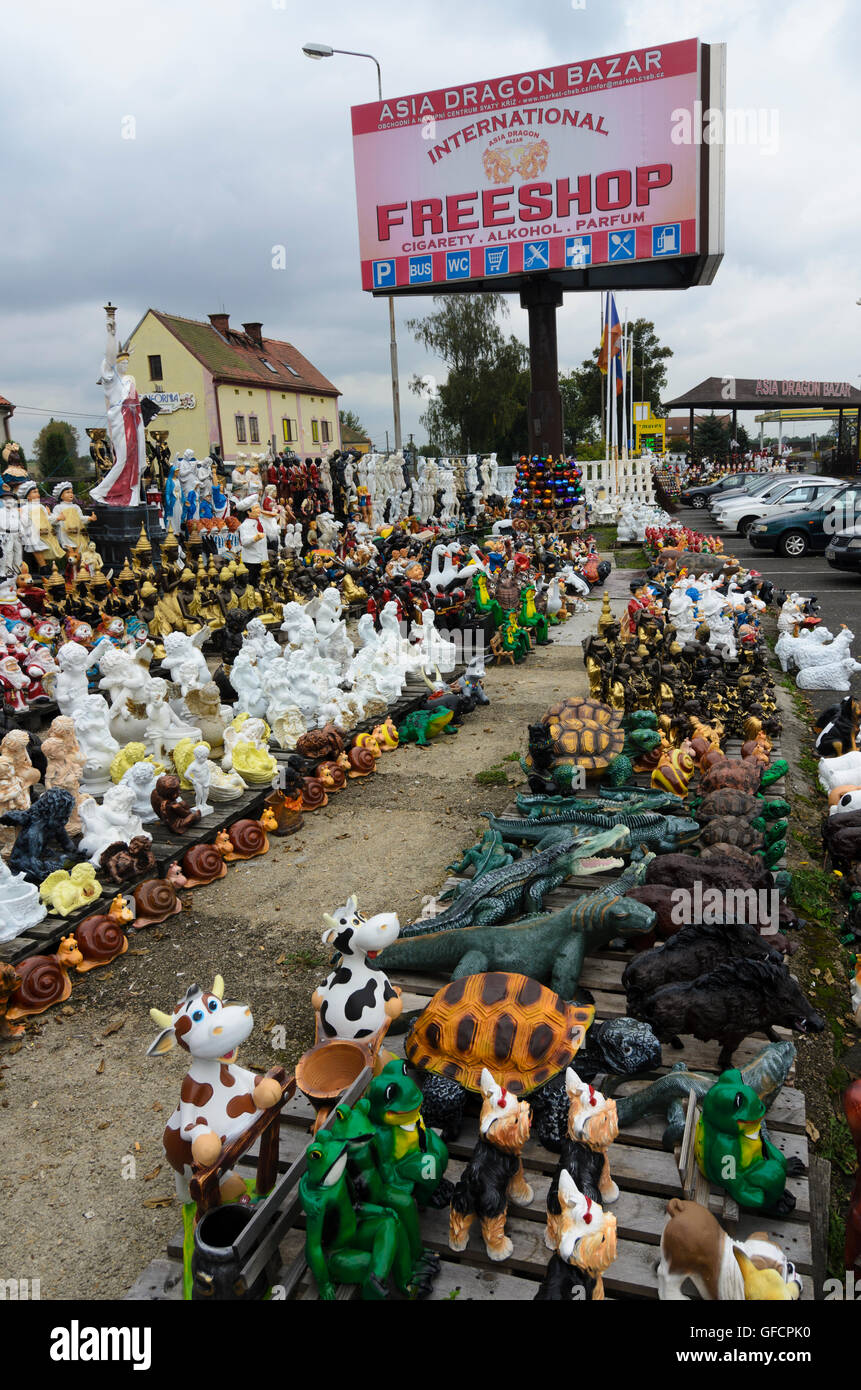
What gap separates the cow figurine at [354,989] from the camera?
3.24 meters

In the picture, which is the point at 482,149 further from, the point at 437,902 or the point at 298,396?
the point at 437,902

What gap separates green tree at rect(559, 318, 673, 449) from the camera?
181 ft

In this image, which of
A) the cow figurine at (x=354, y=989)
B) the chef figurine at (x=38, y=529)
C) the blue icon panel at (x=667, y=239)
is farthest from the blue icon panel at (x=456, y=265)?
the cow figurine at (x=354, y=989)

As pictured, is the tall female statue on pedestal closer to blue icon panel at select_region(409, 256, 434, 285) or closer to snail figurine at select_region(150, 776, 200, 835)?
snail figurine at select_region(150, 776, 200, 835)

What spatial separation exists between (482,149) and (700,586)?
17.0 metres

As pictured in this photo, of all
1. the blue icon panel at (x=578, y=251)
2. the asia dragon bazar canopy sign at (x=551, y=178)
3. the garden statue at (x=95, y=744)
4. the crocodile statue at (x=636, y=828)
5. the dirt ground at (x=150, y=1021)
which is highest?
the asia dragon bazar canopy sign at (x=551, y=178)

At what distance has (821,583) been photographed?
592 inches

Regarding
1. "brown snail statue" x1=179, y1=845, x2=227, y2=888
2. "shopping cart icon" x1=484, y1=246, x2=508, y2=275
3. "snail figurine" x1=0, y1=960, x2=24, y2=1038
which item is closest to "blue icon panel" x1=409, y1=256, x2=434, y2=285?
"shopping cart icon" x1=484, y1=246, x2=508, y2=275

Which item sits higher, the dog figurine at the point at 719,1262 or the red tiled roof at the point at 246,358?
the red tiled roof at the point at 246,358

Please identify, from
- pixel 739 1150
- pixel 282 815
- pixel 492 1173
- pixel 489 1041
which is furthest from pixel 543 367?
pixel 492 1173

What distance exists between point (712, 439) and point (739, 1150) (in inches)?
2366

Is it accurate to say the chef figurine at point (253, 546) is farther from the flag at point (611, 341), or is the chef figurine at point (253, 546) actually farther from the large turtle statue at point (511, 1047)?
the flag at point (611, 341)

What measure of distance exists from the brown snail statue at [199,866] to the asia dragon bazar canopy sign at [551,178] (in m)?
19.7

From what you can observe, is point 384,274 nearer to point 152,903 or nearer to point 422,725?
point 422,725
